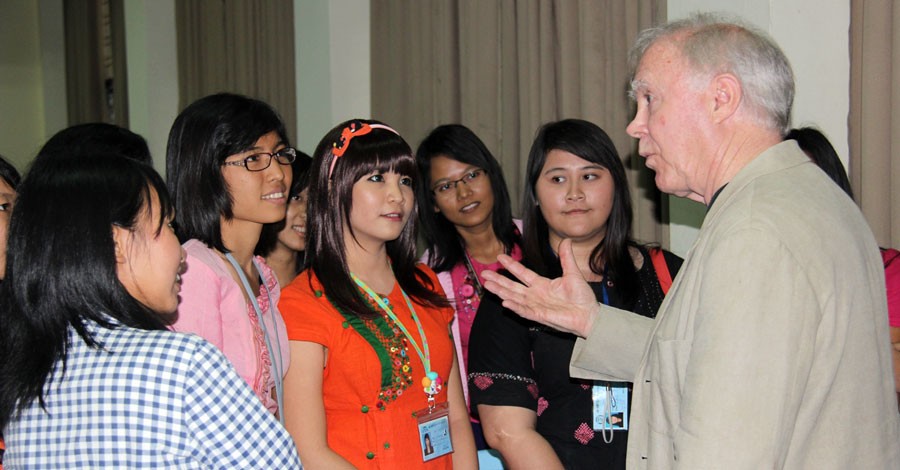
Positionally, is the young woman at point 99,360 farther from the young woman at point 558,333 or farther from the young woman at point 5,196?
the young woman at point 558,333

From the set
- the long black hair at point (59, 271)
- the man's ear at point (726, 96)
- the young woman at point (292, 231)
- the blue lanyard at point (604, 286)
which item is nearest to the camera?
the long black hair at point (59, 271)

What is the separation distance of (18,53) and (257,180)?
738 centimetres

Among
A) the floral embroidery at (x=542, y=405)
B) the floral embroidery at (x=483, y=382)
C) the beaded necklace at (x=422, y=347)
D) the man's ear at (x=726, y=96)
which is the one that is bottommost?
the floral embroidery at (x=542, y=405)

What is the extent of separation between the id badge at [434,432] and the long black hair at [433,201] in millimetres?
1011

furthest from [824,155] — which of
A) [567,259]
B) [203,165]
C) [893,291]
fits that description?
[203,165]

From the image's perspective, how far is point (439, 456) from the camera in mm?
2186

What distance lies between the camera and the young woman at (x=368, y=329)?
6.79 ft

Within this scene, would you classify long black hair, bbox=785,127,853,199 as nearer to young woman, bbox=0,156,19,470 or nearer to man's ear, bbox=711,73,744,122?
man's ear, bbox=711,73,744,122

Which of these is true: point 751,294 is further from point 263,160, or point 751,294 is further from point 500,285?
point 263,160

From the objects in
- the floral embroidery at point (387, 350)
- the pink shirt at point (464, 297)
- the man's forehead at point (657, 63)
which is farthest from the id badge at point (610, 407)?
the man's forehead at point (657, 63)

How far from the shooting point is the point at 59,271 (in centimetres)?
133

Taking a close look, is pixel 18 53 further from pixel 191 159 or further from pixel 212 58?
pixel 191 159

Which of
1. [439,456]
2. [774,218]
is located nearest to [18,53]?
[439,456]

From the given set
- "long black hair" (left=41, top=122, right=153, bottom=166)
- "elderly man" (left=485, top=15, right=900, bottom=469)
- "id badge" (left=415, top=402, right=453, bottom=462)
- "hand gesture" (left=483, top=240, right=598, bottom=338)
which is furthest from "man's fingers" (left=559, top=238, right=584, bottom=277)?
"long black hair" (left=41, top=122, right=153, bottom=166)
